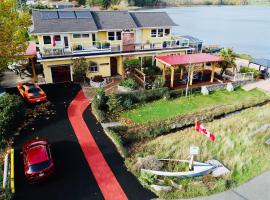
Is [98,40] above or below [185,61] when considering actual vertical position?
above

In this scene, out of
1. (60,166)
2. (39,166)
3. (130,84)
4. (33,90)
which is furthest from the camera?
(130,84)

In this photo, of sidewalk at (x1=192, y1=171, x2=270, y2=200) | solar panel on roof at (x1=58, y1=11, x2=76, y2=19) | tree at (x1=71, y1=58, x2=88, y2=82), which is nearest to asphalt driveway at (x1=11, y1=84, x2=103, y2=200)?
tree at (x1=71, y1=58, x2=88, y2=82)

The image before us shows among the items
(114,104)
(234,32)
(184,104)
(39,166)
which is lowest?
(184,104)

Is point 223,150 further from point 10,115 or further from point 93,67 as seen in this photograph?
point 93,67

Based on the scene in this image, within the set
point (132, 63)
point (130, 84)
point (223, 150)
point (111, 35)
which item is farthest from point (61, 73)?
point (223, 150)

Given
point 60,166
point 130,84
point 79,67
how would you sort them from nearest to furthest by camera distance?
point 60,166, point 130,84, point 79,67

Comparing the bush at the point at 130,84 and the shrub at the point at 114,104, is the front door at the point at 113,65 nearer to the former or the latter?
the bush at the point at 130,84
